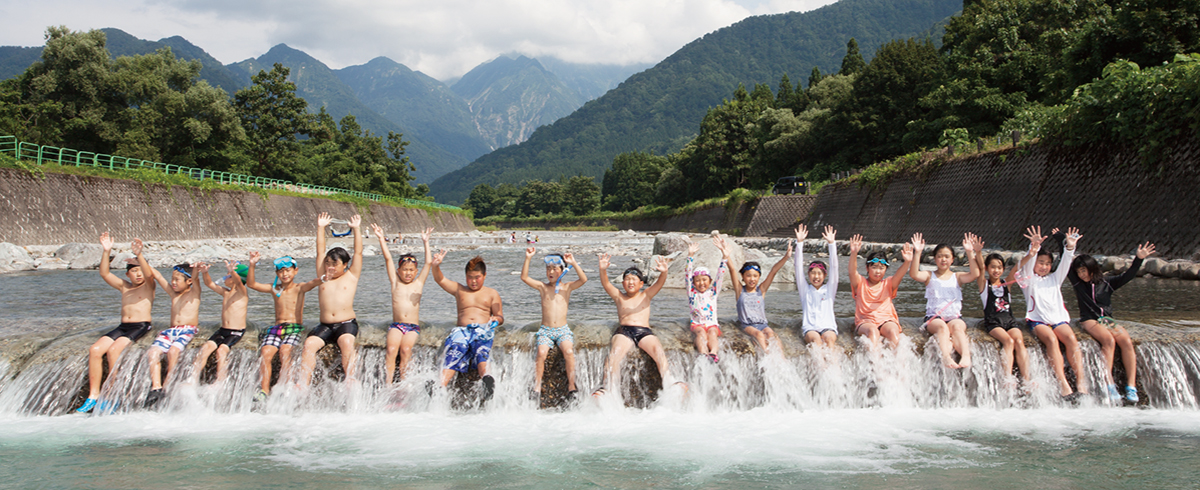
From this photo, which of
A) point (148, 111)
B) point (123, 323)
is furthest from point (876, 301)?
point (148, 111)

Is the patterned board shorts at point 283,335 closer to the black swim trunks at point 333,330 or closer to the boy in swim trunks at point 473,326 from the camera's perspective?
the black swim trunks at point 333,330

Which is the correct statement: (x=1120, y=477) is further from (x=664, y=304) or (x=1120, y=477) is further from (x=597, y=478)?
(x=664, y=304)

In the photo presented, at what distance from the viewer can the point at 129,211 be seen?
2688cm

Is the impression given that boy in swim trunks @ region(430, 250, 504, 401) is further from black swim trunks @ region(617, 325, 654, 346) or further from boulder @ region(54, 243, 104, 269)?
boulder @ region(54, 243, 104, 269)

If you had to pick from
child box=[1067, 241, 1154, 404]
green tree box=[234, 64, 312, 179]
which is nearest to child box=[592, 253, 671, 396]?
child box=[1067, 241, 1154, 404]

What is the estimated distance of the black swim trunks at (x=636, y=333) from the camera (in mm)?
6352

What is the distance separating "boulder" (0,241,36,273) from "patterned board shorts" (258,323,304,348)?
17.0 m

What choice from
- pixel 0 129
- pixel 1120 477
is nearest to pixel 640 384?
pixel 1120 477

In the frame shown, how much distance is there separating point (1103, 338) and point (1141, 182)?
1091 cm

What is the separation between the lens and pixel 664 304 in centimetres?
1220

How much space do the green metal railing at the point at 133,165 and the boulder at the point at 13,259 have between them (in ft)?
15.2

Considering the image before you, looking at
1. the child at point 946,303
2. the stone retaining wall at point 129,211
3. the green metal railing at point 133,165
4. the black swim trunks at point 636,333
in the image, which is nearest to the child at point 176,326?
the black swim trunks at point 636,333

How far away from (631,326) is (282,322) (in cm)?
348

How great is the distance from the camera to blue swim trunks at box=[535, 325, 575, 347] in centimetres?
627
